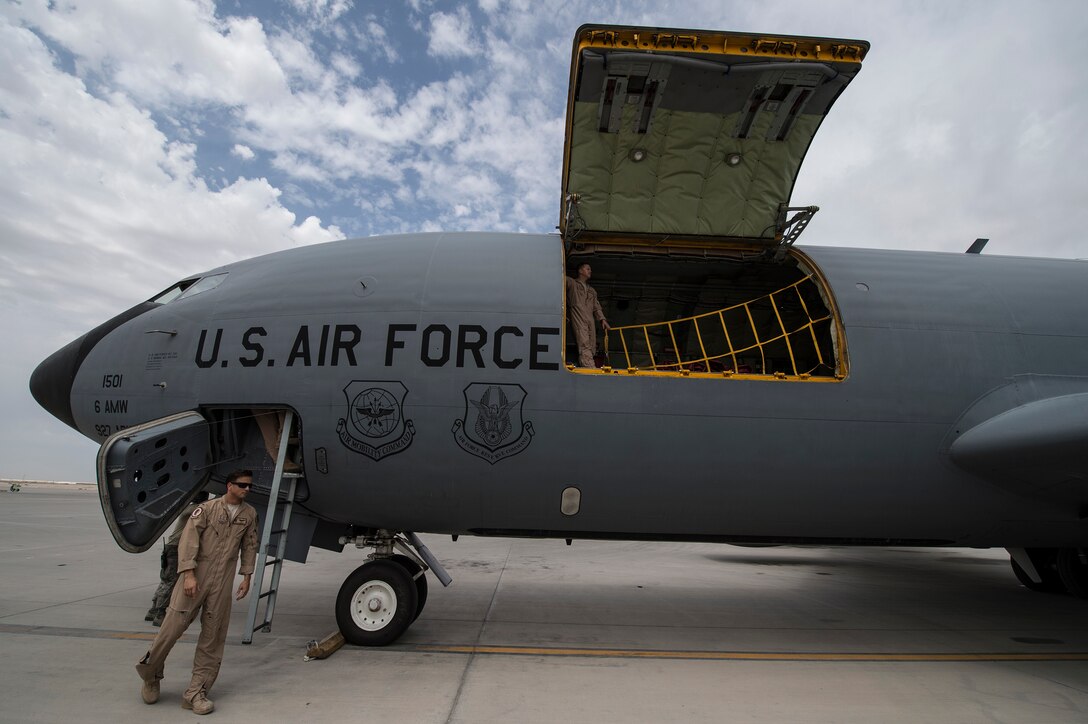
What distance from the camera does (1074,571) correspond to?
402 inches

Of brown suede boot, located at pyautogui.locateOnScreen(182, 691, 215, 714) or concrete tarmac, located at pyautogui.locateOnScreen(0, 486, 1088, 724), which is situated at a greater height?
brown suede boot, located at pyautogui.locateOnScreen(182, 691, 215, 714)

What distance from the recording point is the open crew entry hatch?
604 centimetres

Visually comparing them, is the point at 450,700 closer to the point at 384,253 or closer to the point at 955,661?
the point at 384,253

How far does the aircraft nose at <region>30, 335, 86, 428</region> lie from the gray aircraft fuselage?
1072mm

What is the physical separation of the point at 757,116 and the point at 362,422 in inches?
227

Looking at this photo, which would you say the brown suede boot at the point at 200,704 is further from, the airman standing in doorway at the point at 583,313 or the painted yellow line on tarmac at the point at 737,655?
the airman standing in doorway at the point at 583,313

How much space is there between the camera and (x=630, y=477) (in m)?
6.25

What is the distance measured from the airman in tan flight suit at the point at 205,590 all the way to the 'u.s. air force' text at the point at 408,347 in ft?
5.99

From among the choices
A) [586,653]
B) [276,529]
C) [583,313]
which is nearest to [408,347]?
[583,313]

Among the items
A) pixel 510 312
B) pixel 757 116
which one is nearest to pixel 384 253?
pixel 510 312

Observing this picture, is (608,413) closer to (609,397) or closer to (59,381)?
(609,397)

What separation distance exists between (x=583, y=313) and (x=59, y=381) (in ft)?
22.7

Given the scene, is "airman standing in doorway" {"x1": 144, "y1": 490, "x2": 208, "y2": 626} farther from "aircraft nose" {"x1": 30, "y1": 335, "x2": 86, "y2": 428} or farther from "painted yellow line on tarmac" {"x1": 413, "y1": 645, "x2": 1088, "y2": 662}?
"painted yellow line on tarmac" {"x1": 413, "y1": 645, "x2": 1088, "y2": 662}

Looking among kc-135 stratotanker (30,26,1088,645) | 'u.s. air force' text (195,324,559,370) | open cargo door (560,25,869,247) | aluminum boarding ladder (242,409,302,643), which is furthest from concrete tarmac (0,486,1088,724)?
open cargo door (560,25,869,247)
